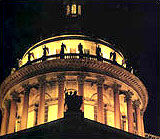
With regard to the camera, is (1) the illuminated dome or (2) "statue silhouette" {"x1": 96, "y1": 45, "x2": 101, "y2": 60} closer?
(2) "statue silhouette" {"x1": 96, "y1": 45, "x2": 101, "y2": 60}

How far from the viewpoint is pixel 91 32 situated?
2498 inches

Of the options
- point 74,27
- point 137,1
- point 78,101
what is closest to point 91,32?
point 74,27

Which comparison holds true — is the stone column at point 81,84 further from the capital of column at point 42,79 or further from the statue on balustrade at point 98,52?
the capital of column at point 42,79

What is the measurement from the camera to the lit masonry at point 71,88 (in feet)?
188

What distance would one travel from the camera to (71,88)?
5841cm

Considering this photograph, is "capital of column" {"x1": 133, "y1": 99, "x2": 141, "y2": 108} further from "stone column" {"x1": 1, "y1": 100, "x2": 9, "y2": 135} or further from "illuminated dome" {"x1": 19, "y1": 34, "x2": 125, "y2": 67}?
"stone column" {"x1": 1, "y1": 100, "x2": 9, "y2": 135}

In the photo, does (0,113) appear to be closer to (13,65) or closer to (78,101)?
(13,65)

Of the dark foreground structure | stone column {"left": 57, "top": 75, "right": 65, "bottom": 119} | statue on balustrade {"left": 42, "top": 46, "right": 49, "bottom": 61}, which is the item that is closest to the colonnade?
stone column {"left": 57, "top": 75, "right": 65, "bottom": 119}

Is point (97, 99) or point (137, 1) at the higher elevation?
point (137, 1)

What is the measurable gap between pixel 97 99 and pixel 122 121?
439 centimetres

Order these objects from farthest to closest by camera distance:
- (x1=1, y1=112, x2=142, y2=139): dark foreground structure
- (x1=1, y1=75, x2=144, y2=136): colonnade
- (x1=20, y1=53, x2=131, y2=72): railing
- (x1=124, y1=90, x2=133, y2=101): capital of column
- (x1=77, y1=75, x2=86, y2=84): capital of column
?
(x1=124, y1=90, x2=133, y2=101): capital of column < (x1=20, y1=53, x2=131, y2=72): railing < (x1=77, y1=75, x2=86, y2=84): capital of column < (x1=1, y1=75, x2=144, y2=136): colonnade < (x1=1, y1=112, x2=142, y2=139): dark foreground structure

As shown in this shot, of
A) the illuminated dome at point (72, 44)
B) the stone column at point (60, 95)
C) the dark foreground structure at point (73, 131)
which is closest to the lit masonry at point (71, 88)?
the stone column at point (60, 95)

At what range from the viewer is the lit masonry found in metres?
57.4

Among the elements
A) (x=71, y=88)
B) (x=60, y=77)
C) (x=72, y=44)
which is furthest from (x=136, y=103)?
(x=72, y=44)
